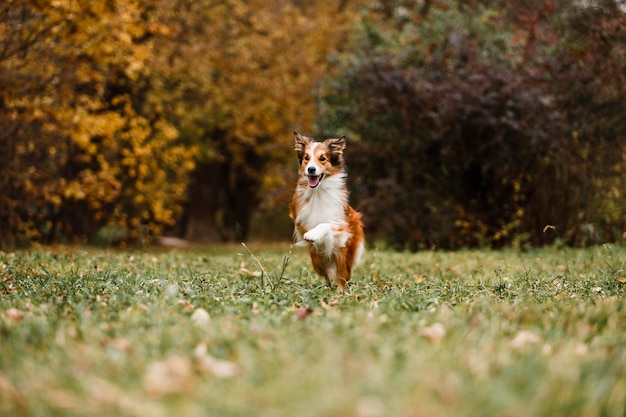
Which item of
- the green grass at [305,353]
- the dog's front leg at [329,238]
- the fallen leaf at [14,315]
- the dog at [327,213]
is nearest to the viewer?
the green grass at [305,353]

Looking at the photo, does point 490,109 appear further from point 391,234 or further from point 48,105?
point 48,105

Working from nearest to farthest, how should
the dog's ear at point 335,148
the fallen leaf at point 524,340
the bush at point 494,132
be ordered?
the fallen leaf at point 524,340
the dog's ear at point 335,148
the bush at point 494,132

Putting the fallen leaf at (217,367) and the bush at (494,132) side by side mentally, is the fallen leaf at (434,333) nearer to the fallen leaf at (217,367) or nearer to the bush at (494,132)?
the fallen leaf at (217,367)

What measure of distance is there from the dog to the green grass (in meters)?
0.98

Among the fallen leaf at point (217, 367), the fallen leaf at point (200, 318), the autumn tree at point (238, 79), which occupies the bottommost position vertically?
the fallen leaf at point (200, 318)

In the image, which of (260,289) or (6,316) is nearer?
(6,316)

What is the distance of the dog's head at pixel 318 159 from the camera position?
6676 mm

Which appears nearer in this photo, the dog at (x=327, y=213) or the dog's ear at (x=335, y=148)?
the dog at (x=327, y=213)

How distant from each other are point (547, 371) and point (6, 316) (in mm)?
3005

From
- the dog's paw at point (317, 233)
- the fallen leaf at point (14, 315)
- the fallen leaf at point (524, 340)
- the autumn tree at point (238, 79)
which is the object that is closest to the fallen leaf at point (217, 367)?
the fallen leaf at point (524, 340)

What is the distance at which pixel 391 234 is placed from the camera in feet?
46.5

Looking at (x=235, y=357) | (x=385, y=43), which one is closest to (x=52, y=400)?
(x=235, y=357)

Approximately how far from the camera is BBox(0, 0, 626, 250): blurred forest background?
12.4 metres

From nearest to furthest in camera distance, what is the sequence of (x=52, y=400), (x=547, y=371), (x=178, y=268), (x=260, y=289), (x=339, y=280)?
(x=52, y=400) < (x=547, y=371) < (x=260, y=289) < (x=339, y=280) < (x=178, y=268)
